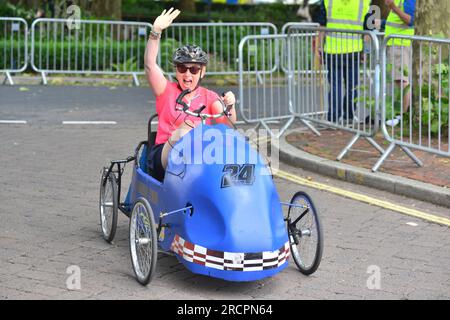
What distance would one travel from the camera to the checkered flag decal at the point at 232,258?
6137 millimetres

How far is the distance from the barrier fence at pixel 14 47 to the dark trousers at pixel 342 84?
7.54 metres

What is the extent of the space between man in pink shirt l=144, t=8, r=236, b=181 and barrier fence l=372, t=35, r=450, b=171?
294cm

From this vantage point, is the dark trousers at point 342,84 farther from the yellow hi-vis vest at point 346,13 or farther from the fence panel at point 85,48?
the fence panel at point 85,48

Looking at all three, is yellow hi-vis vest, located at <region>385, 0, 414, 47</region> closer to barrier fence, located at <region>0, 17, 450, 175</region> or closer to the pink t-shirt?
barrier fence, located at <region>0, 17, 450, 175</region>

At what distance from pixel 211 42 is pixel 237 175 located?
12.7 m

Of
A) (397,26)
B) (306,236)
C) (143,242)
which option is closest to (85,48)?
(397,26)

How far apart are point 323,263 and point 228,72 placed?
1134 cm

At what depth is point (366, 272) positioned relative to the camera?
6.83 meters

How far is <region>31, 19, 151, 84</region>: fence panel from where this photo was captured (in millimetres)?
17734

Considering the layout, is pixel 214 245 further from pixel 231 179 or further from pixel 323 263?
pixel 323 263

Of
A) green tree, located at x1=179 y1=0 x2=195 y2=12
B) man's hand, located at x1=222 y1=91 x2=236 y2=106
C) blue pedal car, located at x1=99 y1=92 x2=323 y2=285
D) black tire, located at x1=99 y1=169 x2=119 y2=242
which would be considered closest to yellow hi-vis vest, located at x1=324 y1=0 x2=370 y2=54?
black tire, located at x1=99 y1=169 x2=119 y2=242

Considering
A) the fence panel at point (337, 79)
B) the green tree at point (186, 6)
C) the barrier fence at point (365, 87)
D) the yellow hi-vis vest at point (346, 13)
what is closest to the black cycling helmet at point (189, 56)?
the barrier fence at point (365, 87)

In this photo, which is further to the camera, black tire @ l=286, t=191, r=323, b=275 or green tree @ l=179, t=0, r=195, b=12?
green tree @ l=179, t=0, r=195, b=12
